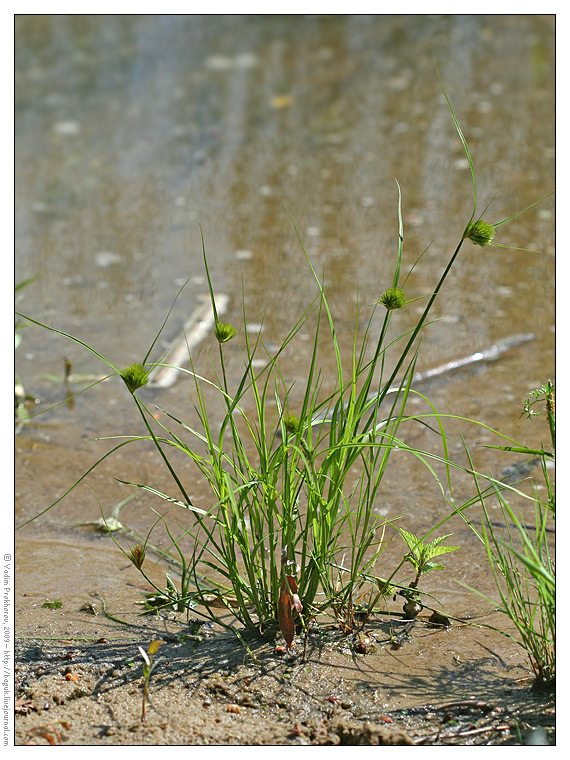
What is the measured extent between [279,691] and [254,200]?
406cm

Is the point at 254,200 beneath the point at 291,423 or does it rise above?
above

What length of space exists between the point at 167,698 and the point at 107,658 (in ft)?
0.79

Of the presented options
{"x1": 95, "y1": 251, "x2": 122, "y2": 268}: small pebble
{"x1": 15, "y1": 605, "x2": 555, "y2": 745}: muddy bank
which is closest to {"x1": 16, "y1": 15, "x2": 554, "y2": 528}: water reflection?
{"x1": 95, "y1": 251, "x2": 122, "y2": 268}: small pebble

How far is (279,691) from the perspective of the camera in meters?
1.95

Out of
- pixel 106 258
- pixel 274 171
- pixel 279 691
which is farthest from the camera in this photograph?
pixel 274 171

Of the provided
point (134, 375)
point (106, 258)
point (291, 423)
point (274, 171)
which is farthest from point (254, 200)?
point (134, 375)

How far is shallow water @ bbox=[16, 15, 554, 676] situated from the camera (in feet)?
11.1

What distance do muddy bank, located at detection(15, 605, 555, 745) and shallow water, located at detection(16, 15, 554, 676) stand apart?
33 centimetres

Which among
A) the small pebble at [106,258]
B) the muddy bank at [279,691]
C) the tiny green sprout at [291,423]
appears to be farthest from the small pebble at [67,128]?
the tiny green sprout at [291,423]

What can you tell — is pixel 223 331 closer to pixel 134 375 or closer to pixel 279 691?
pixel 134 375

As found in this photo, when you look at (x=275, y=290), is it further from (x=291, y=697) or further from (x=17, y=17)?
(x=17, y=17)

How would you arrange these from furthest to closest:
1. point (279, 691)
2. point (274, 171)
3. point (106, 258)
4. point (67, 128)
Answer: point (67, 128)
point (274, 171)
point (106, 258)
point (279, 691)

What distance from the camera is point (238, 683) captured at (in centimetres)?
198

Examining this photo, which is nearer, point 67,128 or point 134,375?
point 134,375
